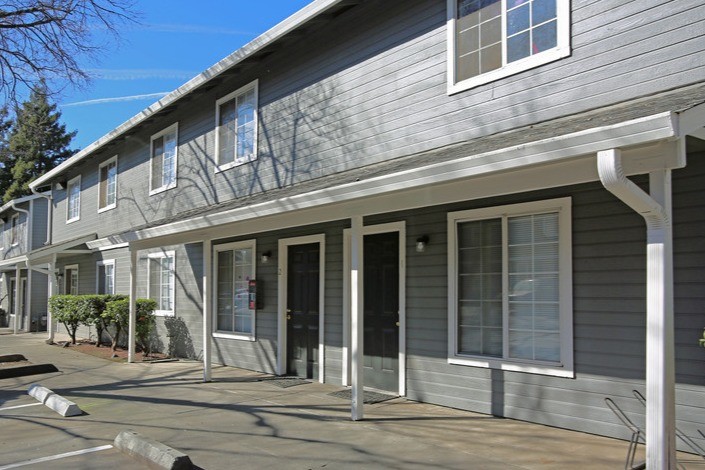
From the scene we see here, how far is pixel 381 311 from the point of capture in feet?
27.0

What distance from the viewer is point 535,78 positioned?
247 inches

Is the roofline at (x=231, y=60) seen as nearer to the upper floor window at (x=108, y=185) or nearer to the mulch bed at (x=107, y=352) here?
the upper floor window at (x=108, y=185)

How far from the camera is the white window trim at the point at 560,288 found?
5.92 metres

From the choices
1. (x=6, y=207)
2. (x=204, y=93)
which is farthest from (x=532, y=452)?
(x=6, y=207)

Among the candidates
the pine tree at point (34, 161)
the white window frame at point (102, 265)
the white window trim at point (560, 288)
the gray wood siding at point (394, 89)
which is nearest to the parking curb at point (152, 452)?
the white window trim at point (560, 288)

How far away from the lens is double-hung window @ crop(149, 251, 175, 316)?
13539 millimetres

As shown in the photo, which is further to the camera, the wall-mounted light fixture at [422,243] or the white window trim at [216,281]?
the white window trim at [216,281]

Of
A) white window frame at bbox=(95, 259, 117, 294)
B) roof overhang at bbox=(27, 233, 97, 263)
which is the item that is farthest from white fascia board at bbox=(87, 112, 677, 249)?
roof overhang at bbox=(27, 233, 97, 263)

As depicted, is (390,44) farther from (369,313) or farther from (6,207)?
(6,207)

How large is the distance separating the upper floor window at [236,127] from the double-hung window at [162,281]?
3.17 meters

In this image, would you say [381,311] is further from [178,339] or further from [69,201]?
[69,201]

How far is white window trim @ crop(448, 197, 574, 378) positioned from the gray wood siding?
2.98 feet

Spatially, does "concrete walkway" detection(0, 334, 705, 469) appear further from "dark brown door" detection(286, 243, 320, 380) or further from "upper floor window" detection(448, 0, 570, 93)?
"upper floor window" detection(448, 0, 570, 93)

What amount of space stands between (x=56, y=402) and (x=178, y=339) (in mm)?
5341
